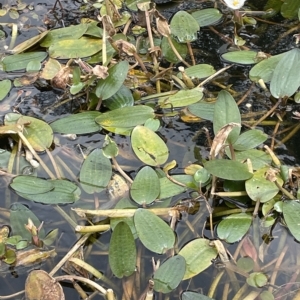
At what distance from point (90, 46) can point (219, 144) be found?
0.54 meters

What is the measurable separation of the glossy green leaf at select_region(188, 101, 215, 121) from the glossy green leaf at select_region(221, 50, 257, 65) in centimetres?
20

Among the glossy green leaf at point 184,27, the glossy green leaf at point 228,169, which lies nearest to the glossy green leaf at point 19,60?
the glossy green leaf at point 184,27

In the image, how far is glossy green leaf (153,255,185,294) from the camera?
0.82 meters

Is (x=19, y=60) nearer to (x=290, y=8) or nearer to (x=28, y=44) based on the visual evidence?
(x=28, y=44)

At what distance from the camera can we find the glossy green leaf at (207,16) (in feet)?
4.54

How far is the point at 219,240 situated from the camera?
35.5 inches

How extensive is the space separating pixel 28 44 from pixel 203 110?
20.8 inches

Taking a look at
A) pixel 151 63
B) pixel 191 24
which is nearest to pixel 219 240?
pixel 151 63

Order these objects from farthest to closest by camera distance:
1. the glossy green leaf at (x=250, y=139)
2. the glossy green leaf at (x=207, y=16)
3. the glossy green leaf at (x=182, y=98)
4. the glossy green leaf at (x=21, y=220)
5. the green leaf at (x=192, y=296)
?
the glossy green leaf at (x=207, y=16) < the glossy green leaf at (x=182, y=98) < the glossy green leaf at (x=250, y=139) < the glossy green leaf at (x=21, y=220) < the green leaf at (x=192, y=296)

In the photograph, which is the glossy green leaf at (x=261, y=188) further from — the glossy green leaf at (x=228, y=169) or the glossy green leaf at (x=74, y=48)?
the glossy green leaf at (x=74, y=48)

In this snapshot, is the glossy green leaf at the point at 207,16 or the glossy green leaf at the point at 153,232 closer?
the glossy green leaf at the point at 153,232

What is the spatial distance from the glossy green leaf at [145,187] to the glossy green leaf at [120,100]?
0.22 meters

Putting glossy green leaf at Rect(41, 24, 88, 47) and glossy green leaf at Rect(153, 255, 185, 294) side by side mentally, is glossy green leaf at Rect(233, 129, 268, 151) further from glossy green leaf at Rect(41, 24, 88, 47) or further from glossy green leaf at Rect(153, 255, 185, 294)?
glossy green leaf at Rect(41, 24, 88, 47)

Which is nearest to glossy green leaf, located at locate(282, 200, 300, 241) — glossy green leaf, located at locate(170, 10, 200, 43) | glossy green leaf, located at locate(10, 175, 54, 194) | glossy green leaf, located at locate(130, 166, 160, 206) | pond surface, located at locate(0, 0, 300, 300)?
pond surface, located at locate(0, 0, 300, 300)
